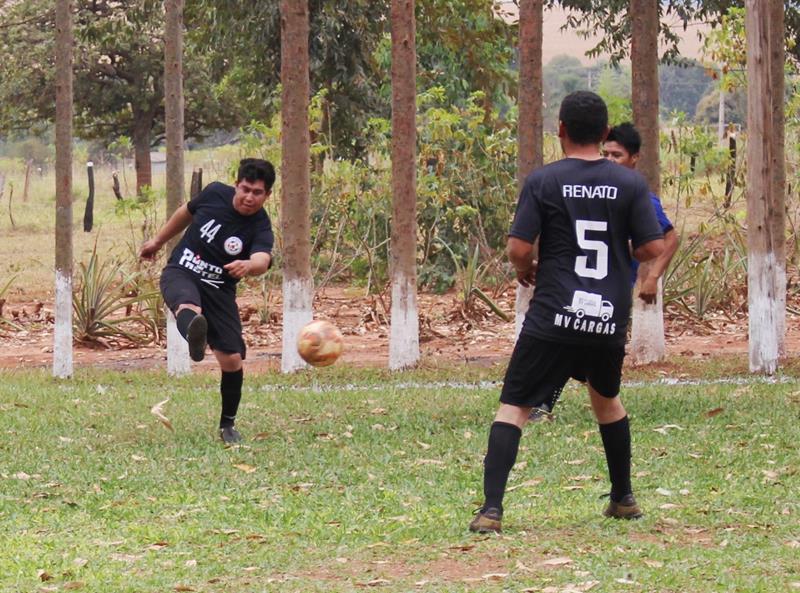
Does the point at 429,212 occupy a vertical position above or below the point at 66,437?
above

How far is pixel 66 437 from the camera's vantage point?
973 centimetres

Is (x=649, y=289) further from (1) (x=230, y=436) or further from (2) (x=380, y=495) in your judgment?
(1) (x=230, y=436)

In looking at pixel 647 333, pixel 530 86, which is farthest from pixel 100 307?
pixel 647 333

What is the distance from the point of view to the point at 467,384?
1225cm

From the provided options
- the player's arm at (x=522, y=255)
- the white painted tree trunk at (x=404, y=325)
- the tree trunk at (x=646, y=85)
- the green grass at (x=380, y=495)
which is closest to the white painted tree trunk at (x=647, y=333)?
the tree trunk at (x=646, y=85)

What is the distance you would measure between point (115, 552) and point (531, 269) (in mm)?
2102

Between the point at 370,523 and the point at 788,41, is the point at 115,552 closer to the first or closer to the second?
the point at 370,523

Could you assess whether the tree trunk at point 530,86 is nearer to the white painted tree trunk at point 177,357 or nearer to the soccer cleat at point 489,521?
the white painted tree trunk at point 177,357

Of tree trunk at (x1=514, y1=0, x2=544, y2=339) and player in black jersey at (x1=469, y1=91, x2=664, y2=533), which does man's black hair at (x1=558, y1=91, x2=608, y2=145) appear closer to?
player in black jersey at (x1=469, y1=91, x2=664, y2=533)

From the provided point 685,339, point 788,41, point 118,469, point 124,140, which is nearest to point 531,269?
point 118,469

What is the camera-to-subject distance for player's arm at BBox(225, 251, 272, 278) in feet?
28.3

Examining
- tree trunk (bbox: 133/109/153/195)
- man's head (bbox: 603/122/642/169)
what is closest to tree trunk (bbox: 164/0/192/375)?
man's head (bbox: 603/122/642/169)

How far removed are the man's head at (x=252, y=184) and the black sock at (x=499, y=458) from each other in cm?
306

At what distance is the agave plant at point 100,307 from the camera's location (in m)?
15.4
